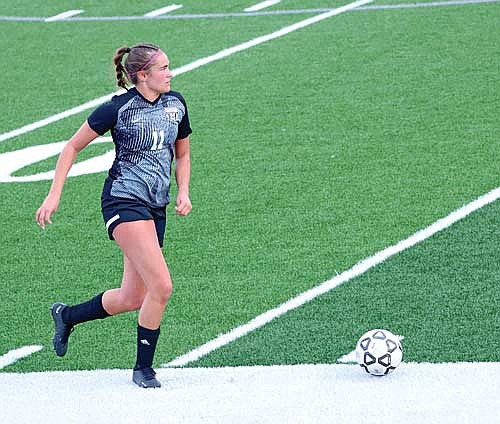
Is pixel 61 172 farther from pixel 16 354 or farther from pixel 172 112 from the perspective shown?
pixel 16 354

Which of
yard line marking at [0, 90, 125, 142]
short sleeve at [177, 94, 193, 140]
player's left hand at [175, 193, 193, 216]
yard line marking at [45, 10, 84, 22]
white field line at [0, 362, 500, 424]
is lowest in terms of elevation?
yard line marking at [45, 10, 84, 22]

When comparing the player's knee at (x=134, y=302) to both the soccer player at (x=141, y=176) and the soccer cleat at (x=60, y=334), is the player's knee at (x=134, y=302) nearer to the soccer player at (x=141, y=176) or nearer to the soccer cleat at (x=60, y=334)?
the soccer player at (x=141, y=176)

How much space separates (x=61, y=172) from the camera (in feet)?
21.9

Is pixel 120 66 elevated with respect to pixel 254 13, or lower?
elevated

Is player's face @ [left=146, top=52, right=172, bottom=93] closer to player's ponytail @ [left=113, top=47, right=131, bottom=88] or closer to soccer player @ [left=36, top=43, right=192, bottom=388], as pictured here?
soccer player @ [left=36, top=43, right=192, bottom=388]

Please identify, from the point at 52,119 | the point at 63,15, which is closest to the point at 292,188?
the point at 52,119

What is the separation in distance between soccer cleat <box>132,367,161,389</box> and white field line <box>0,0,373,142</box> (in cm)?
707

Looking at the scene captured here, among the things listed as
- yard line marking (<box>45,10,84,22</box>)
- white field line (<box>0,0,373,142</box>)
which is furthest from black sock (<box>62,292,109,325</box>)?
yard line marking (<box>45,10,84,22</box>)

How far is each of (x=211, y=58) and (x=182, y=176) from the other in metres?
9.46

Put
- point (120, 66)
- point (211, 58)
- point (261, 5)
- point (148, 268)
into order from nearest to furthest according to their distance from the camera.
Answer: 1. point (148, 268)
2. point (120, 66)
3. point (211, 58)
4. point (261, 5)

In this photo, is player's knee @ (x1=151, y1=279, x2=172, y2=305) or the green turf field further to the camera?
the green turf field

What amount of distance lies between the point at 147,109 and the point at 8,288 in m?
2.58

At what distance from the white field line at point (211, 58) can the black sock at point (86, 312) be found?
6.54 meters

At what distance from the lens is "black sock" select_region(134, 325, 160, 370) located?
6754mm
